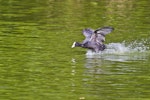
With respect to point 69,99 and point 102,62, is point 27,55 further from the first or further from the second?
point 69,99

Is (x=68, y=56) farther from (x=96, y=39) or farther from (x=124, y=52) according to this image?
(x=124, y=52)

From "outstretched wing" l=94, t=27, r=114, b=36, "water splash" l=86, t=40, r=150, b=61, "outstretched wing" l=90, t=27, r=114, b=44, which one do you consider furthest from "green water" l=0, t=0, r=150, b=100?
"outstretched wing" l=94, t=27, r=114, b=36

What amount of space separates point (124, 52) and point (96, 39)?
2.43 ft

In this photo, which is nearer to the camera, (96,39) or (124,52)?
(124,52)

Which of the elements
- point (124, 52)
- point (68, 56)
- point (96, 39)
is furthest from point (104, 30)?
point (68, 56)

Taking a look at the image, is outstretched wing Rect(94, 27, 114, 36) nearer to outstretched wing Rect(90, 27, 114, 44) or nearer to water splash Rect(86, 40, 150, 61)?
outstretched wing Rect(90, 27, 114, 44)

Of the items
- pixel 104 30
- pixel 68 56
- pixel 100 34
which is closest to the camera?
pixel 68 56

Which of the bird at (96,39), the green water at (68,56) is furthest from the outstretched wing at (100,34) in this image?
the green water at (68,56)

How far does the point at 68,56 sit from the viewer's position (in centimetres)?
1761

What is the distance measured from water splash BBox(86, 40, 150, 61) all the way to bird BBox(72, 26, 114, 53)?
5.2 inches

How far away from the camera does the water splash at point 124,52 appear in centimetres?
1773

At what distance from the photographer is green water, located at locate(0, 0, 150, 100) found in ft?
46.4

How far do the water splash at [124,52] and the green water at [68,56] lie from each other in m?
0.02

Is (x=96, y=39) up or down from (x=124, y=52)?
up
